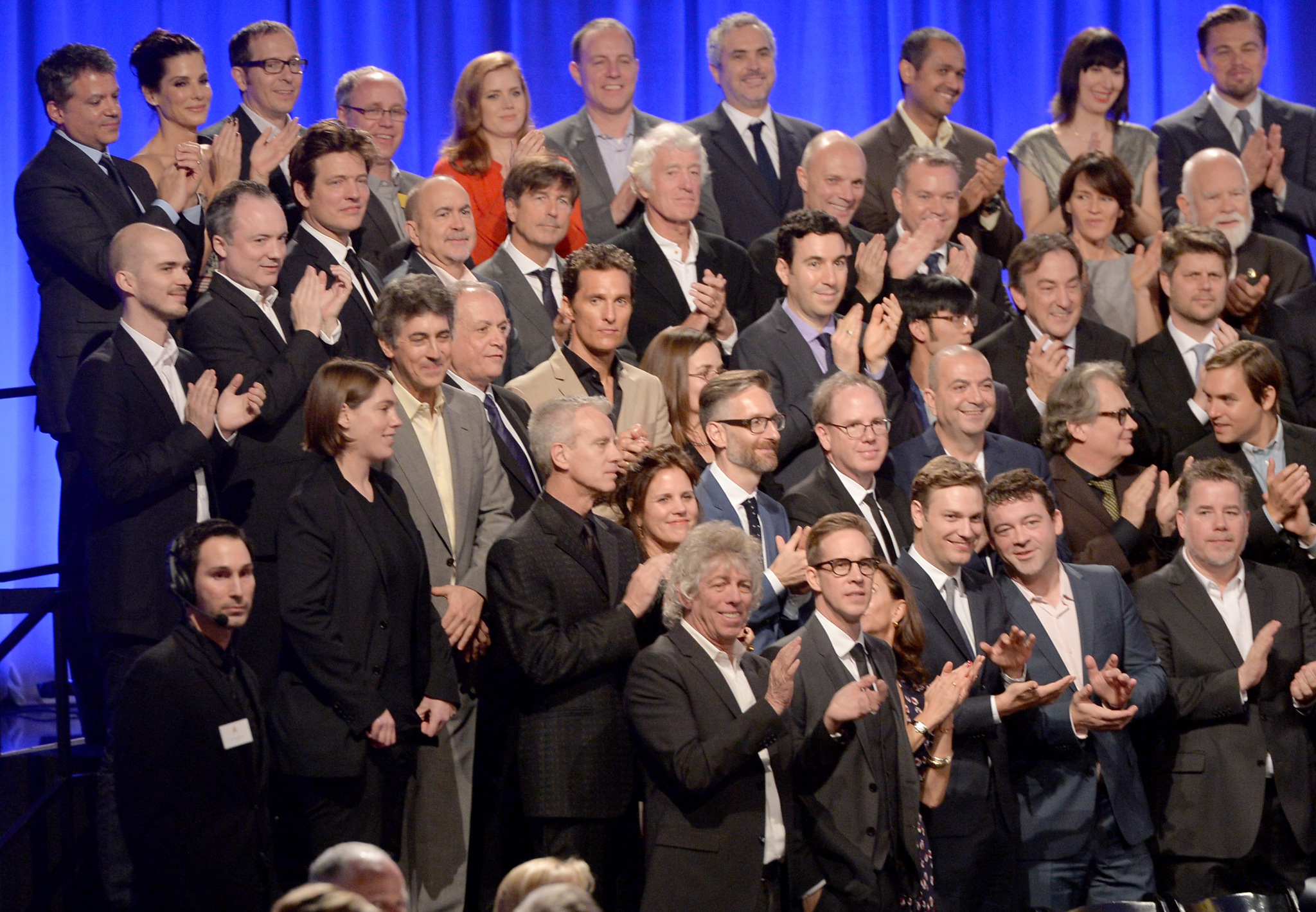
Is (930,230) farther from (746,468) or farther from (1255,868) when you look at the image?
(1255,868)

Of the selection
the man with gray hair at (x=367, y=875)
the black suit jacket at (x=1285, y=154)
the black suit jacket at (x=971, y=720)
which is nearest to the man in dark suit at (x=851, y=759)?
the black suit jacket at (x=971, y=720)

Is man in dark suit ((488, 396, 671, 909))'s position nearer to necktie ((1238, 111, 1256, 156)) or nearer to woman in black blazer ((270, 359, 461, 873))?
woman in black blazer ((270, 359, 461, 873))

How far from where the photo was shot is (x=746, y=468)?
4.35m

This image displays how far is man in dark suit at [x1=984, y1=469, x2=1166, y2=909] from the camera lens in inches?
161

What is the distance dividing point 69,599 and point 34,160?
131 cm

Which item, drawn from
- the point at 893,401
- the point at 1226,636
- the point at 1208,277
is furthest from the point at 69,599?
the point at 1208,277

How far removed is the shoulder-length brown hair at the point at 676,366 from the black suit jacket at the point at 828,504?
427 mm

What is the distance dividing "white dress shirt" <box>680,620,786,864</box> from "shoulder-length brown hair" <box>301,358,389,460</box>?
95 centimetres

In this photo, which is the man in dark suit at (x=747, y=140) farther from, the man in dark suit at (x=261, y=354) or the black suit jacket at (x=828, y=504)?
the man in dark suit at (x=261, y=354)

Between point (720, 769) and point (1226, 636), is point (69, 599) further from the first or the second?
point (1226, 636)

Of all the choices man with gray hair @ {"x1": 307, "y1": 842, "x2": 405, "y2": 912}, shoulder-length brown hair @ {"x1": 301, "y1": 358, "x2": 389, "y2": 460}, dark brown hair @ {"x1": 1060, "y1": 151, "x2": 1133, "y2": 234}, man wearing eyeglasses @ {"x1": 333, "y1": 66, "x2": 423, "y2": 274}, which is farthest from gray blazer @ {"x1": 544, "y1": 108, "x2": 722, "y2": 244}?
man with gray hair @ {"x1": 307, "y1": 842, "x2": 405, "y2": 912}

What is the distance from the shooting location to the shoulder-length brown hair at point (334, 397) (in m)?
3.77

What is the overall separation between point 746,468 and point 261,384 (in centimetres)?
133

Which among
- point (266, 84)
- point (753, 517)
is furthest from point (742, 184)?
point (753, 517)
